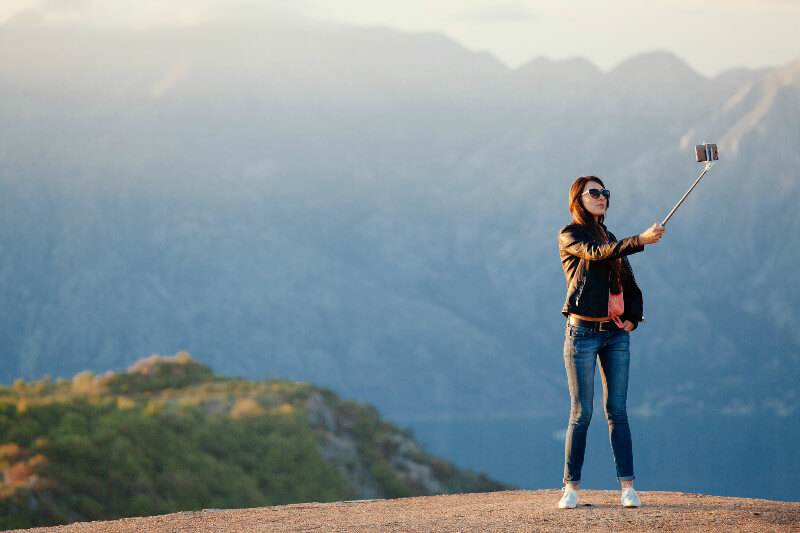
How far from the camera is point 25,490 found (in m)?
18.3

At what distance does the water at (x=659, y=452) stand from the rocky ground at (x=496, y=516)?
59683mm

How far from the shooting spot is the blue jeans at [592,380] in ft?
21.7

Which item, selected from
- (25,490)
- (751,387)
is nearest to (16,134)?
(751,387)

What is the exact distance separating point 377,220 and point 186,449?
91552 mm

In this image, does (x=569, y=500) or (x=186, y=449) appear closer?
(x=569, y=500)

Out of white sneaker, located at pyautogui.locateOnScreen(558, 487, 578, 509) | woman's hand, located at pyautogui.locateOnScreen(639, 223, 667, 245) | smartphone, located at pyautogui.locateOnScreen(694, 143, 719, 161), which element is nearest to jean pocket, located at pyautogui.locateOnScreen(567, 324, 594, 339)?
woman's hand, located at pyautogui.locateOnScreen(639, 223, 667, 245)

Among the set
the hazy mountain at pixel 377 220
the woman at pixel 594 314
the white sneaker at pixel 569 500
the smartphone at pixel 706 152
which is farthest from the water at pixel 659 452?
the smartphone at pixel 706 152

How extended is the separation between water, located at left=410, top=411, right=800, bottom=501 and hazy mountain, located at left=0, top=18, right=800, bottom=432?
520 cm

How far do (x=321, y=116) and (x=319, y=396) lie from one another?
100331 millimetres

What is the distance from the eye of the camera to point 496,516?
7.14 metres

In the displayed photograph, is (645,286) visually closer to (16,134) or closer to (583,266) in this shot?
(16,134)

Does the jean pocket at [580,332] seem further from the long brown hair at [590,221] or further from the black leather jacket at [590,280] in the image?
the long brown hair at [590,221]

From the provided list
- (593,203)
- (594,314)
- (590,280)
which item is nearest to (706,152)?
(593,203)

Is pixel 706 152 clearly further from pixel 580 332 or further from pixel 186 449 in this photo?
pixel 186 449
